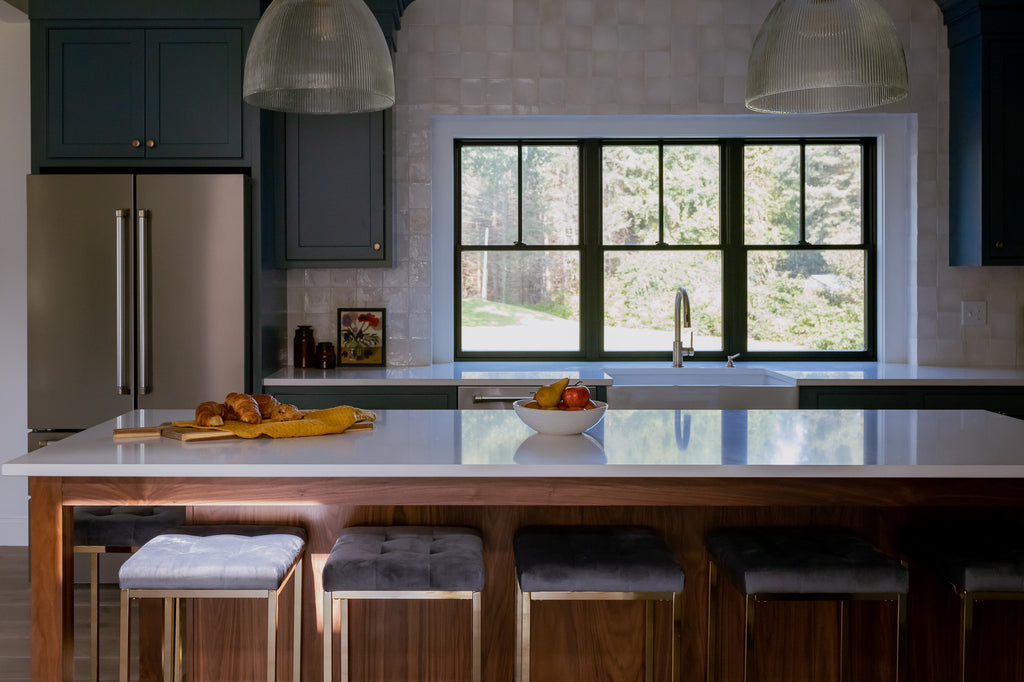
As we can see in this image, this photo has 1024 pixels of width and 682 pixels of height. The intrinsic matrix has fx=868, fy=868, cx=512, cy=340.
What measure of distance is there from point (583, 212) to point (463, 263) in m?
0.72

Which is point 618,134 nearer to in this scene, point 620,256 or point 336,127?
point 620,256

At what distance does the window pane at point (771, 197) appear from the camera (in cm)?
476

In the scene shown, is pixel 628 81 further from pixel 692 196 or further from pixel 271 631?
pixel 271 631

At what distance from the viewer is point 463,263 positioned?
4.81 metres

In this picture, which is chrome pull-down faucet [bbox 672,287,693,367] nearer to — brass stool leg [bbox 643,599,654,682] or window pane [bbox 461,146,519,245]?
window pane [bbox 461,146,519,245]

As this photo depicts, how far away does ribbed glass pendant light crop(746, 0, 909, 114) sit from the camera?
2.16 meters

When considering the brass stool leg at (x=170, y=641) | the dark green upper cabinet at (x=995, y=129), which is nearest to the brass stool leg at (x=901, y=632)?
the brass stool leg at (x=170, y=641)

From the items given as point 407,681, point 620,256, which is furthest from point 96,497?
point 620,256

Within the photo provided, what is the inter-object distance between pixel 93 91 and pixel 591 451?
120 inches

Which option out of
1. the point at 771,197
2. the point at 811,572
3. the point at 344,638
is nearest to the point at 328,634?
the point at 344,638

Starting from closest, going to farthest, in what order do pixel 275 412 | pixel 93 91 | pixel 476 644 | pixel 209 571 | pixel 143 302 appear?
pixel 209 571
pixel 476 644
pixel 275 412
pixel 143 302
pixel 93 91

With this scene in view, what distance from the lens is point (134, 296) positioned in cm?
380

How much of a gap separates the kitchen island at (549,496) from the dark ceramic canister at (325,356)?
5.16ft

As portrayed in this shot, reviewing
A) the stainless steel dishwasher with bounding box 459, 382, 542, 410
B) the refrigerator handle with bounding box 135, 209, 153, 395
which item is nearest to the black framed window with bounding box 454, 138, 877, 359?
the stainless steel dishwasher with bounding box 459, 382, 542, 410
